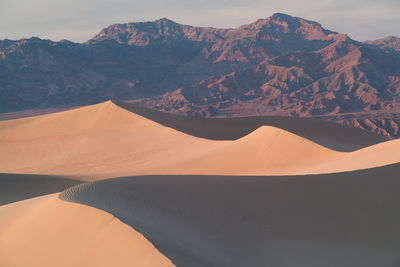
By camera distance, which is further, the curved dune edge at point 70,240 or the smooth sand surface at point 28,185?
the smooth sand surface at point 28,185

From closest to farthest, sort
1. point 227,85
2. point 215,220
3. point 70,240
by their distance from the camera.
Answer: point 70,240 < point 215,220 < point 227,85

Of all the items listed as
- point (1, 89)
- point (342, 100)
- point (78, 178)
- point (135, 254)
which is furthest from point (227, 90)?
point (135, 254)

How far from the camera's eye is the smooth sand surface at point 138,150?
15.9 m

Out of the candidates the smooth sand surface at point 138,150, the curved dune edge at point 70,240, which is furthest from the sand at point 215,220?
the smooth sand surface at point 138,150

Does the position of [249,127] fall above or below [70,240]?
below

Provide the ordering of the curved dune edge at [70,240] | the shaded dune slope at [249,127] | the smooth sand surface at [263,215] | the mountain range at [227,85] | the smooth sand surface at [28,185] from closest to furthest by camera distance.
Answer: the curved dune edge at [70,240]
the smooth sand surface at [263,215]
the smooth sand surface at [28,185]
the shaded dune slope at [249,127]
the mountain range at [227,85]

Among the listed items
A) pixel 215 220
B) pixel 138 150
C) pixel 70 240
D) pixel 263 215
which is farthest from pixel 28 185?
pixel 138 150

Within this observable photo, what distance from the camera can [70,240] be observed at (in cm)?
661

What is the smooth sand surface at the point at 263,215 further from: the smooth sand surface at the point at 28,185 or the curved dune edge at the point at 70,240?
the smooth sand surface at the point at 28,185

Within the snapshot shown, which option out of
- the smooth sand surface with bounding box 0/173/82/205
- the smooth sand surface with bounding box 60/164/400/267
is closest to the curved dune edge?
the smooth sand surface with bounding box 60/164/400/267

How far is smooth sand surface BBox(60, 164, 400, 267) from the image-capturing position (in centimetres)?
659

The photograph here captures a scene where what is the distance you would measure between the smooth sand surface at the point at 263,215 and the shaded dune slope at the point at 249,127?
17.8 meters

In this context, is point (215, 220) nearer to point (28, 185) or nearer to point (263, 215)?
point (263, 215)

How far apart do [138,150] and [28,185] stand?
10987 mm
